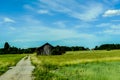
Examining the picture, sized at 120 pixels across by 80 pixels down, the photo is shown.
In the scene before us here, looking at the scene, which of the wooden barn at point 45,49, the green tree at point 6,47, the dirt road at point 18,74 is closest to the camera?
the dirt road at point 18,74

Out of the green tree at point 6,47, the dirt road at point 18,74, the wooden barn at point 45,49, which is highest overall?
the green tree at point 6,47

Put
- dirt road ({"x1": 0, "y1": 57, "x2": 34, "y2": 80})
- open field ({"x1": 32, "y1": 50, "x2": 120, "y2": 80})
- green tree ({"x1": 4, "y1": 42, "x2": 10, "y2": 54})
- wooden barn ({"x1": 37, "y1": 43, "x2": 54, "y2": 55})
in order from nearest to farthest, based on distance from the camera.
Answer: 1. open field ({"x1": 32, "y1": 50, "x2": 120, "y2": 80})
2. dirt road ({"x1": 0, "y1": 57, "x2": 34, "y2": 80})
3. wooden barn ({"x1": 37, "y1": 43, "x2": 54, "y2": 55})
4. green tree ({"x1": 4, "y1": 42, "x2": 10, "y2": 54})

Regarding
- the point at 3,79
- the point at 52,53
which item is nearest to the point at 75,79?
the point at 3,79

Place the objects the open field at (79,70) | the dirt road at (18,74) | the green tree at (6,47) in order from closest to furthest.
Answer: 1. the open field at (79,70)
2. the dirt road at (18,74)
3. the green tree at (6,47)

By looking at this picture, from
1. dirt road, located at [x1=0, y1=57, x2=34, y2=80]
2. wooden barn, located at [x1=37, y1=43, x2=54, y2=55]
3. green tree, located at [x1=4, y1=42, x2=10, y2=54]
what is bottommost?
dirt road, located at [x1=0, y1=57, x2=34, y2=80]

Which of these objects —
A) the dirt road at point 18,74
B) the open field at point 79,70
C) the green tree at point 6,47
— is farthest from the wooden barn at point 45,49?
the dirt road at point 18,74

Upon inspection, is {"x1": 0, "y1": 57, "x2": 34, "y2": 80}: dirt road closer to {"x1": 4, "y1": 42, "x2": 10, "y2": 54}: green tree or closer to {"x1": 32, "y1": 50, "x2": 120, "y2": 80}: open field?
{"x1": 32, "y1": 50, "x2": 120, "y2": 80}: open field

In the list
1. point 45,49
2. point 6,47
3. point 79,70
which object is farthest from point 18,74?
point 6,47

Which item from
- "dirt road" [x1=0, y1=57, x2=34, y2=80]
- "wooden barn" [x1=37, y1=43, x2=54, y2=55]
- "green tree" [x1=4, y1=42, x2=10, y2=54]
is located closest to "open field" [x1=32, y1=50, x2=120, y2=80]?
"dirt road" [x1=0, y1=57, x2=34, y2=80]

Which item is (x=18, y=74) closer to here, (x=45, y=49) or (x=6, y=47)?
(x=45, y=49)

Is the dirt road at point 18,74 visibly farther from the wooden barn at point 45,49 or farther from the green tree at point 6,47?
the green tree at point 6,47

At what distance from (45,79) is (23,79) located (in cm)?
167

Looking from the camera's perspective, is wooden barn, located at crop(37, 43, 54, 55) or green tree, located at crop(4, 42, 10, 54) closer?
wooden barn, located at crop(37, 43, 54, 55)

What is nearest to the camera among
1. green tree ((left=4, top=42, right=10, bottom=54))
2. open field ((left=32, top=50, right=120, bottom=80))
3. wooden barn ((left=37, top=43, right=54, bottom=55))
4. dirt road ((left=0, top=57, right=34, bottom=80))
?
open field ((left=32, top=50, right=120, bottom=80))
